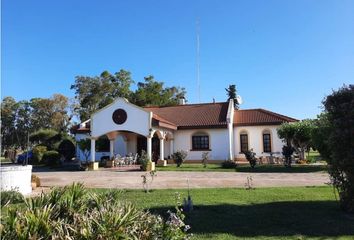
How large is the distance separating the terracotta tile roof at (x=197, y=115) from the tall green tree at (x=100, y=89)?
1887 centimetres

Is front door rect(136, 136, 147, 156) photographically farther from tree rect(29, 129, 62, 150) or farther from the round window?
tree rect(29, 129, 62, 150)

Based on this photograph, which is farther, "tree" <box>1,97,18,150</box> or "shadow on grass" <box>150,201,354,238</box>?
"tree" <box>1,97,18,150</box>

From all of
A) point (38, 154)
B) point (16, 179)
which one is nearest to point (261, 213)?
point (16, 179)

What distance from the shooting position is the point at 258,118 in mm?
34188

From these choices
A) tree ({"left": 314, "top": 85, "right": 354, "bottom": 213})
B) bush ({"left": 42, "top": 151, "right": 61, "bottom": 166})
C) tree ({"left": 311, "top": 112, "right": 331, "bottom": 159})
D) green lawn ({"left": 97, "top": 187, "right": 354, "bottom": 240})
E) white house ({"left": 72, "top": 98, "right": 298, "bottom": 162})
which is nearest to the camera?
green lawn ({"left": 97, "top": 187, "right": 354, "bottom": 240})

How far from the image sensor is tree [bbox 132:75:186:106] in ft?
178

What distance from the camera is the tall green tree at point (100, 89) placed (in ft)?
185

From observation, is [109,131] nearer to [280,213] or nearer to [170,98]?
[280,213]

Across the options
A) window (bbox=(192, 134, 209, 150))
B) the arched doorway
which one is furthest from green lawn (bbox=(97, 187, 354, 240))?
window (bbox=(192, 134, 209, 150))

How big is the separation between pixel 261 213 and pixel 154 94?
47.7m

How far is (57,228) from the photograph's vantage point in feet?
14.3

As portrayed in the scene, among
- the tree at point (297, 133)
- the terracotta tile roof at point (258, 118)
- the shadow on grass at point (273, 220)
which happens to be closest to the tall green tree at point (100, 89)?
the terracotta tile roof at point (258, 118)

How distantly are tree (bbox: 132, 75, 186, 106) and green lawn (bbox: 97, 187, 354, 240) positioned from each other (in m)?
41.1

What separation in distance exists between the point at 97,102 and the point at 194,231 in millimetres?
50539
